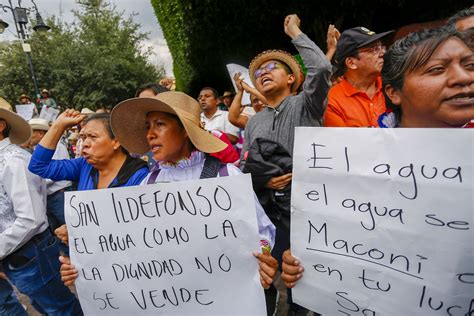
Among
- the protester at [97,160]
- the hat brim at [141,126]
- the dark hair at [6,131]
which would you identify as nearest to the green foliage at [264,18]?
the dark hair at [6,131]

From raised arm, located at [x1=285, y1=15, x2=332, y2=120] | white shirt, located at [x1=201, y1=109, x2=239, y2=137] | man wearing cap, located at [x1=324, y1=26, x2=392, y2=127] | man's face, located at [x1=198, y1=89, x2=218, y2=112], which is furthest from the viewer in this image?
man's face, located at [x1=198, y1=89, x2=218, y2=112]

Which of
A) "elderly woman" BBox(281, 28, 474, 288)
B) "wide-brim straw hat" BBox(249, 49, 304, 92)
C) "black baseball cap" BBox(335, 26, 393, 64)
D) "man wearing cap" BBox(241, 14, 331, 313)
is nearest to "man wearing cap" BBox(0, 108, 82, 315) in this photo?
"man wearing cap" BBox(241, 14, 331, 313)

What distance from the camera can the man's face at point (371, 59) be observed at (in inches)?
84.4

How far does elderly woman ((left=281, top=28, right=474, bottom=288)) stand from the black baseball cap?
919 mm

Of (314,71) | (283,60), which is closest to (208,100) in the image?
(283,60)

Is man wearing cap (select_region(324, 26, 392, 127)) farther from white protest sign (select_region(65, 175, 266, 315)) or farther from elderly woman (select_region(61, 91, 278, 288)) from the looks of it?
white protest sign (select_region(65, 175, 266, 315))

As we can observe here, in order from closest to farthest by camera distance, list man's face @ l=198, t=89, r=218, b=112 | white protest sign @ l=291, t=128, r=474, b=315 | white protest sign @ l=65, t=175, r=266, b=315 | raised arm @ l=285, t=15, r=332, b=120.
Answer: white protest sign @ l=291, t=128, r=474, b=315, white protest sign @ l=65, t=175, r=266, b=315, raised arm @ l=285, t=15, r=332, b=120, man's face @ l=198, t=89, r=218, b=112

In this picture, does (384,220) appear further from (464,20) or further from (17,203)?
(17,203)

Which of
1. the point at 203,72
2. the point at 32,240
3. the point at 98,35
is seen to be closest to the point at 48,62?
the point at 98,35

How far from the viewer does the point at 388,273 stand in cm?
108

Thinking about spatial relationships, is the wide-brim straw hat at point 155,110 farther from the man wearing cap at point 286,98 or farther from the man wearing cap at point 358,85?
the man wearing cap at point 358,85

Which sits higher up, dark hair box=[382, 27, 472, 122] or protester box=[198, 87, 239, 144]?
dark hair box=[382, 27, 472, 122]

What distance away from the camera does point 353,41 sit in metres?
2.15

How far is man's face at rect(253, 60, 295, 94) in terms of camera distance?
93.4 inches
